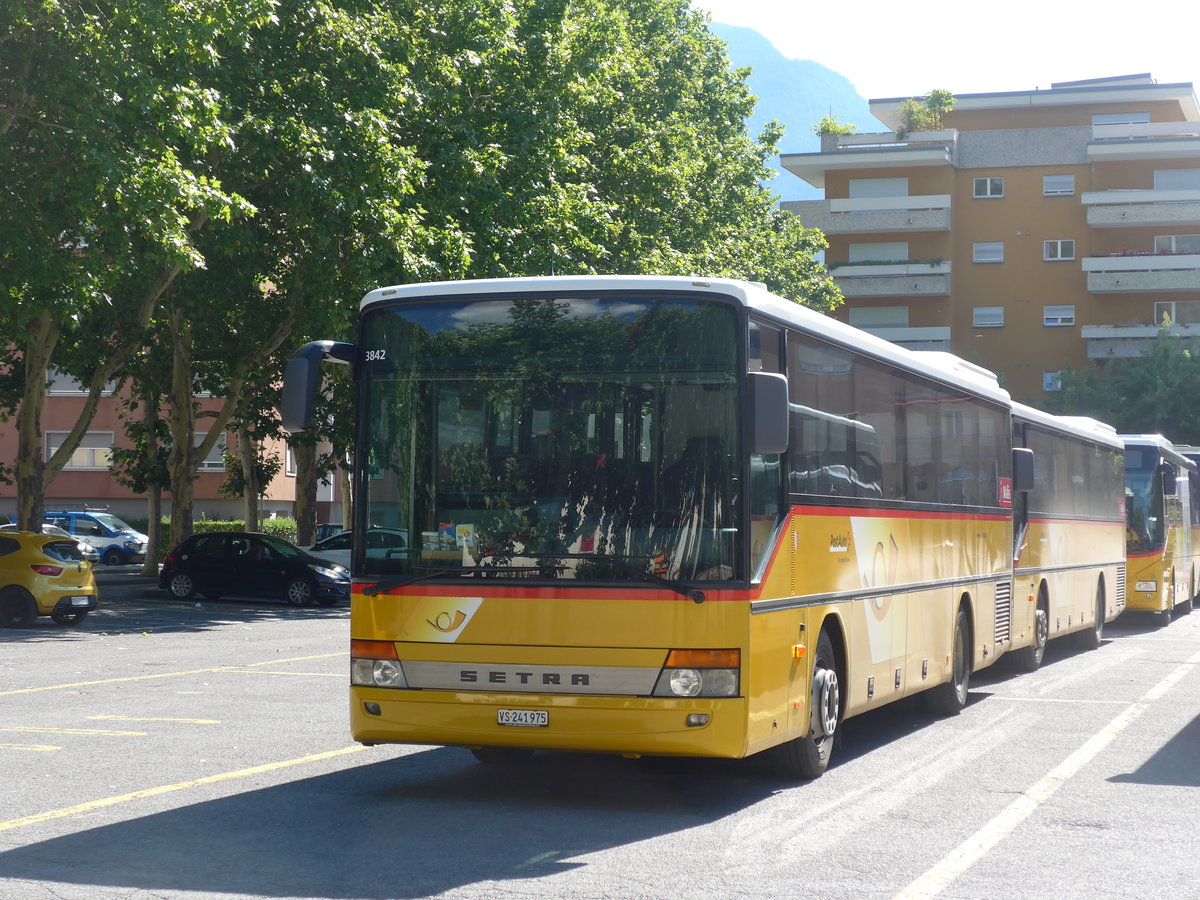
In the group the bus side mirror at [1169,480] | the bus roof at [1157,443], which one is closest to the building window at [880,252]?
the bus roof at [1157,443]

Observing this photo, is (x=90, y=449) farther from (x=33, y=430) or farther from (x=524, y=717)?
(x=524, y=717)

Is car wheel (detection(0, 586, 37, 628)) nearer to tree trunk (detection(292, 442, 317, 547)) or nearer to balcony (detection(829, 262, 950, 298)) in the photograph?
tree trunk (detection(292, 442, 317, 547))

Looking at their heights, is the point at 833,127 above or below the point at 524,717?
above

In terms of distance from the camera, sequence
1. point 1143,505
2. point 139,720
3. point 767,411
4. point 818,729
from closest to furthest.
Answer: point 767,411, point 818,729, point 139,720, point 1143,505

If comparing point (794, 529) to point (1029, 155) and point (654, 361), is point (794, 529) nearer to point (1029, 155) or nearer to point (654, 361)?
point (654, 361)

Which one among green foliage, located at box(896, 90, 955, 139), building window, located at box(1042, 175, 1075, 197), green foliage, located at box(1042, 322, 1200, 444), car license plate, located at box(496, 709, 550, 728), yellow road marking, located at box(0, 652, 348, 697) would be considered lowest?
yellow road marking, located at box(0, 652, 348, 697)

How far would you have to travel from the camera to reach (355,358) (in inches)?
360

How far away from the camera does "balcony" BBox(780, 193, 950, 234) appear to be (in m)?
67.9

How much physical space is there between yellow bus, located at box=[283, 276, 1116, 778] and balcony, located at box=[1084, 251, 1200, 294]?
5931 centimetres

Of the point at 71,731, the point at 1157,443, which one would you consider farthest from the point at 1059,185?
the point at 71,731

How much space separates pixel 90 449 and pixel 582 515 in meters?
58.9

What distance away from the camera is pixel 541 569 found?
28.2 feet

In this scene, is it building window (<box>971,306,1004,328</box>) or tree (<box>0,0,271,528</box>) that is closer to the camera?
tree (<box>0,0,271,528</box>)

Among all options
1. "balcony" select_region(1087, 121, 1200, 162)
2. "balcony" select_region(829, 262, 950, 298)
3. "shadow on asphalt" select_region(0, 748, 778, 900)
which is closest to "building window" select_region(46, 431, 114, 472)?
"balcony" select_region(829, 262, 950, 298)
